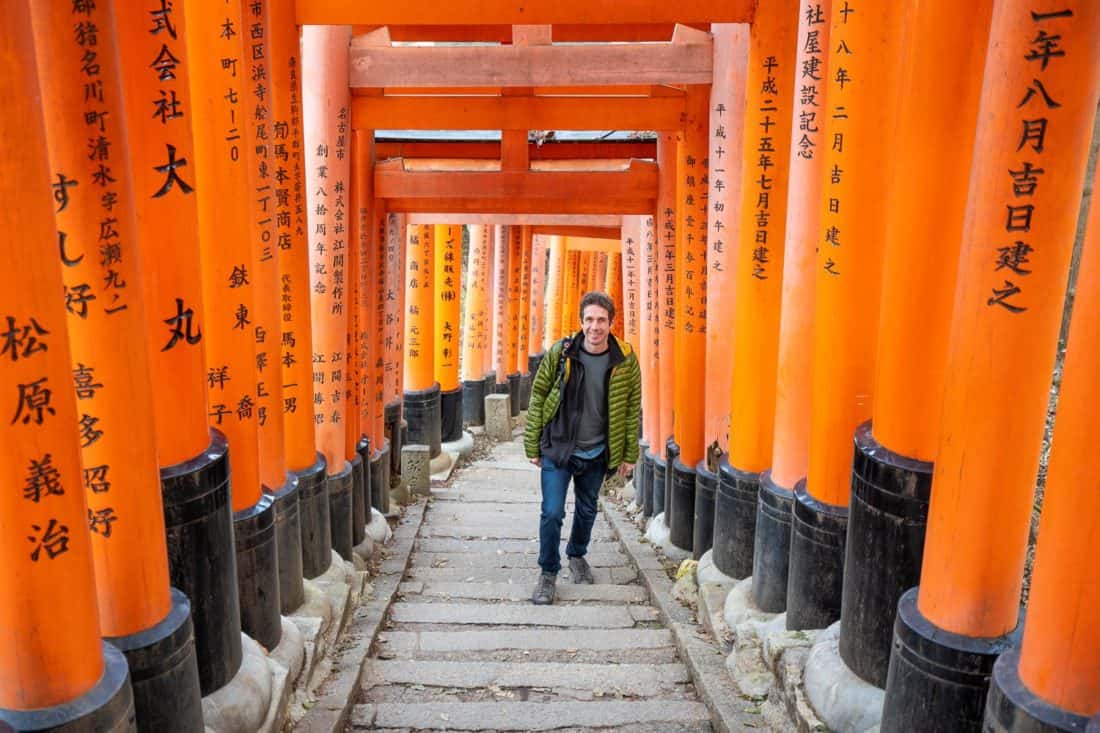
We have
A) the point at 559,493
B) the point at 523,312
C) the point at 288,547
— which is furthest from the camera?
the point at 523,312

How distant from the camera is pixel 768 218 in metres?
4.29

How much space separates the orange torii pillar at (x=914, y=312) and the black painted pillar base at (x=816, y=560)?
0.45m

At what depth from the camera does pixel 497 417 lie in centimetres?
1309

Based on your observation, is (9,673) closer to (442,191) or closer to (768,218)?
(768,218)

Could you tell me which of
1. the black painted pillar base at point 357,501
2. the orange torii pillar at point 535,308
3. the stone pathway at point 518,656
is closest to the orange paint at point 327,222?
the black painted pillar base at point 357,501

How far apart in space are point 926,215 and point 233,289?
2615mm

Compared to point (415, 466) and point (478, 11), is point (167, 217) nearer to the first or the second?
point (478, 11)

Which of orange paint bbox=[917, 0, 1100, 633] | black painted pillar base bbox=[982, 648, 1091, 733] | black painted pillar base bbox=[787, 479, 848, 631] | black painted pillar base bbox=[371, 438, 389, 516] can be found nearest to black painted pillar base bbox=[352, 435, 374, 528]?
black painted pillar base bbox=[371, 438, 389, 516]

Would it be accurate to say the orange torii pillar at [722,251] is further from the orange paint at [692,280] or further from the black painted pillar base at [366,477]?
the black painted pillar base at [366,477]

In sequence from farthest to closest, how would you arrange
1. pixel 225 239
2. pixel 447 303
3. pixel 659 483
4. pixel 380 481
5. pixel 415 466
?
1. pixel 447 303
2. pixel 415 466
3. pixel 380 481
4. pixel 659 483
5. pixel 225 239

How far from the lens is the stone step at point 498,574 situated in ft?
18.6

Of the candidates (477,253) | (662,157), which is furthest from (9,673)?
(477,253)

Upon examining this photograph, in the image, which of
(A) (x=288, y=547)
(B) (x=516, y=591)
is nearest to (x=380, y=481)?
(B) (x=516, y=591)

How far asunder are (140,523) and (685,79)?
13.9 ft
